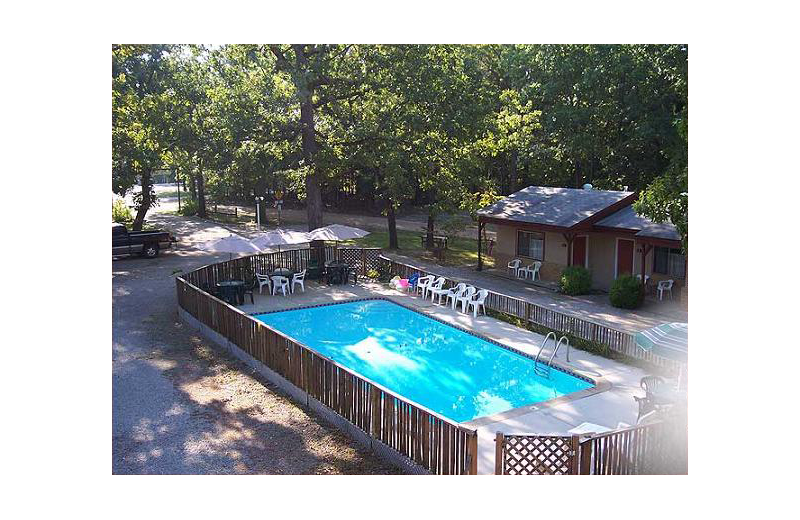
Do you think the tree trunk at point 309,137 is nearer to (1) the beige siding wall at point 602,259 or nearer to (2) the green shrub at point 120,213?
(1) the beige siding wall at point 602,259

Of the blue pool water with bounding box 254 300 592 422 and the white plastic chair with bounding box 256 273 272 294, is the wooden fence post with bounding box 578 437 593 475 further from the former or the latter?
the white plastic chair with bounding box 256 273 272 294

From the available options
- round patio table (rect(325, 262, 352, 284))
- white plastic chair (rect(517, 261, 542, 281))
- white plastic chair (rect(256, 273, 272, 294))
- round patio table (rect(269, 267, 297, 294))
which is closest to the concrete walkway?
white plastic chair (rect(517, 261, 542, 281))

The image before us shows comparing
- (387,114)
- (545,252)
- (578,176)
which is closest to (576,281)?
(545,252)

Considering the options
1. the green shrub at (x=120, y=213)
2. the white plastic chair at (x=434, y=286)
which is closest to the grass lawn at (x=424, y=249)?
the white plastic chair at (x=434, y=286)

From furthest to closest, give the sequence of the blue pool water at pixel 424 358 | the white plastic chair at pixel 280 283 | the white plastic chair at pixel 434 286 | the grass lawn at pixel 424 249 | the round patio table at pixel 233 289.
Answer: the grass lawn at pixel 424 249, the white plastic chair at pixel 280 283, the white plastic chair at pixel 434 286, the round patio table at pixel 233 289, the blue pool water at pixel 424 358

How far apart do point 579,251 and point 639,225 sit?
7.71 feet

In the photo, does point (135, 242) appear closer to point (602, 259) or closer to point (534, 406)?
point (602, 259)

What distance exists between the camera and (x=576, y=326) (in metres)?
13.1

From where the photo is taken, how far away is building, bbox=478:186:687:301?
1697 centimetres

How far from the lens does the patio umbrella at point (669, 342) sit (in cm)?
978
